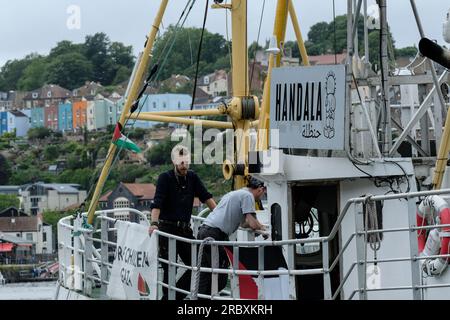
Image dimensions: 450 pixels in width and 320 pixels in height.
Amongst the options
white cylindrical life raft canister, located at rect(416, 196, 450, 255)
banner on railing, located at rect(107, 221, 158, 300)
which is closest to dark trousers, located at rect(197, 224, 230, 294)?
banner on railing, located at rect(107, 221, 158, 300)

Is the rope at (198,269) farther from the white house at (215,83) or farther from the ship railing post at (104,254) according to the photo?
the white house at (215,83)

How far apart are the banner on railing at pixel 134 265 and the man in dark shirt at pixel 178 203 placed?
7.3 inches

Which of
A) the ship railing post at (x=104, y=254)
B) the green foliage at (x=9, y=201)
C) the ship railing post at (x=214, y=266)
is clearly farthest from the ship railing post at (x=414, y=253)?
the green foliage at (x=9, y=201)

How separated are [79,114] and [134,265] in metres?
136

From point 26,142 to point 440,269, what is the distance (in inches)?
5585

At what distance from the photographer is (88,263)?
57.0 feet

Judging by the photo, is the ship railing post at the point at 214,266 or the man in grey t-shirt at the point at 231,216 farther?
the ship railing post at the point at 214,266

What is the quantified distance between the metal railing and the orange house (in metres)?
126

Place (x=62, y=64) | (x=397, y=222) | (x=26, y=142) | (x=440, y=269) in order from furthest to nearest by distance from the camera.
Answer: (x=26, y=142), (x=62, y=64), (x=397, y=222), (x=440, y=269)

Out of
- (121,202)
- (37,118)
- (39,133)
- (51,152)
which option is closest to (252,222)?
(121,202)

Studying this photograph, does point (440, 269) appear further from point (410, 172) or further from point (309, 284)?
point (309, 284)

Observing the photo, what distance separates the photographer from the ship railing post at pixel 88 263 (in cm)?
1725
